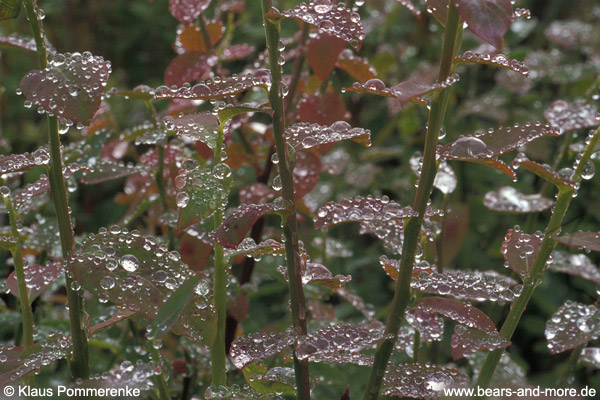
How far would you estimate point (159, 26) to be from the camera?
2.72 m

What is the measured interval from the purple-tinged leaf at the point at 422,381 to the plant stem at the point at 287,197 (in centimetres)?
9

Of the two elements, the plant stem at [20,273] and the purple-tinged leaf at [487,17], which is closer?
the purple-tinged leaf at [487,17]

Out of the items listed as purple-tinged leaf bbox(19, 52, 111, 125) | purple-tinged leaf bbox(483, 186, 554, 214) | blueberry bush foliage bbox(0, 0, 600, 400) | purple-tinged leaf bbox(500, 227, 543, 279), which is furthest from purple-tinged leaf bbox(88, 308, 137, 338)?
purple-tinged leaf bbox(483, 186, 554, 214)

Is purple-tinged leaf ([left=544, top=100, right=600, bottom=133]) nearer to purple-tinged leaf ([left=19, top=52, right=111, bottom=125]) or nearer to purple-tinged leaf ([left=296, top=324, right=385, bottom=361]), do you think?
purple-tinged leaf ([left=296, top=324, right=385, bottom=361])

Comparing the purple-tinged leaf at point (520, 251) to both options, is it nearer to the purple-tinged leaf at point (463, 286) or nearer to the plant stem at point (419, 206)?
the purple-tinged leaf at point (463, 286)

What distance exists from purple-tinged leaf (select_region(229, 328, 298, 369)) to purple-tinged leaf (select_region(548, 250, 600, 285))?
1.56ft

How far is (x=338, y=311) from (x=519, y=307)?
995 mm

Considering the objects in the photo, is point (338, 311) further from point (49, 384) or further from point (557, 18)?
point (557, 18)

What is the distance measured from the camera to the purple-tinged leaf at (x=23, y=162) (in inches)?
24.2

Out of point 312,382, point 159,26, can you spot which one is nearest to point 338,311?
point 312,382

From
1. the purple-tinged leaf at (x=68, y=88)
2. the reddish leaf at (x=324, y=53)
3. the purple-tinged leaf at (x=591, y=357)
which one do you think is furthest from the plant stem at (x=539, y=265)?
the purple-tinged leaf at (x=68, y=88)

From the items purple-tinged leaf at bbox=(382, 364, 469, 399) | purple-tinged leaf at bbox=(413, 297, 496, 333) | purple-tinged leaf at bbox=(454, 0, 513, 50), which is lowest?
purple-tinged leaf at bbox=(382, 364, 469, 399)

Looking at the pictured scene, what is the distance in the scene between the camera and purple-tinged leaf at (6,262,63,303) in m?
0.75

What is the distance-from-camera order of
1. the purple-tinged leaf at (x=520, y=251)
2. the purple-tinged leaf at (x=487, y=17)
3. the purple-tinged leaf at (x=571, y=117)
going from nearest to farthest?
the purple-tinged leaf at (x=487, y=17) < the purple-tinged leaf at (x=520, y=251) < the purple-tinged leaf at (x=571, y=117)
